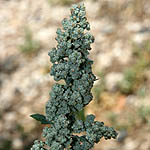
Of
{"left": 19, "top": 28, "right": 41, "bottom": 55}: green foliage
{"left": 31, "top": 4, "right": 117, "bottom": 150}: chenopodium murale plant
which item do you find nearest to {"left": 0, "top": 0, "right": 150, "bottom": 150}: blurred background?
{"left": 19, "top": 28, "right": 41, "bottom": 55}: green foliage

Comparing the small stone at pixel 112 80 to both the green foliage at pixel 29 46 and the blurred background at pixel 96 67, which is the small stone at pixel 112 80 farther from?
the green foliage at pixel 29 46

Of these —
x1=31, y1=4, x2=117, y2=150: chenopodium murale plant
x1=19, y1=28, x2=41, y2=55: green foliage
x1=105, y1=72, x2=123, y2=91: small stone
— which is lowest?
x1=31, y1=4, x2=117, y2=150: chenopodium murale plant

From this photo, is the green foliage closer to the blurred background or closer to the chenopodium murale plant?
the blurred background

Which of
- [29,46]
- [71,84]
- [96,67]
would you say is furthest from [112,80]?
[71,84]

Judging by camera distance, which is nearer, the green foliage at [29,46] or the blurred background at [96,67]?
the blurred background at [96,67]

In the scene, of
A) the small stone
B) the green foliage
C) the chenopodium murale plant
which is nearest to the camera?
the chenopodium murale plant

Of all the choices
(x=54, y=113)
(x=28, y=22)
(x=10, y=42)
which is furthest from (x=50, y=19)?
(x=54, y=113)

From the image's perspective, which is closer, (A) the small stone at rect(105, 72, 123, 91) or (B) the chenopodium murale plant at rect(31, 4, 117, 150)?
(B) the chenopodium murale plant at rect(31, 4, 117, 150)

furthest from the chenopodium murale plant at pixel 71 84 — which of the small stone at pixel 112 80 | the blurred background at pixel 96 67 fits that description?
the small stone at pixel 112 80
